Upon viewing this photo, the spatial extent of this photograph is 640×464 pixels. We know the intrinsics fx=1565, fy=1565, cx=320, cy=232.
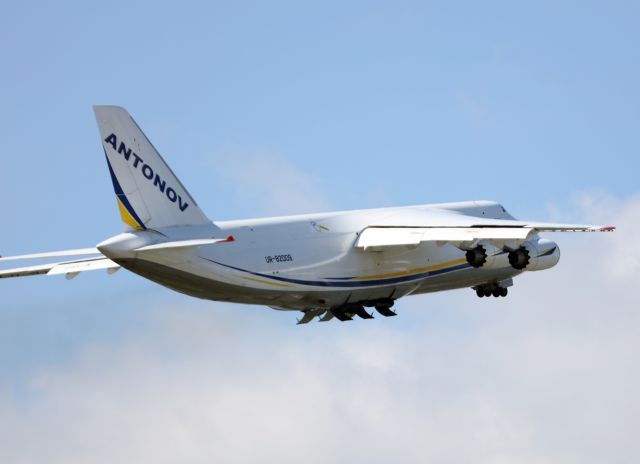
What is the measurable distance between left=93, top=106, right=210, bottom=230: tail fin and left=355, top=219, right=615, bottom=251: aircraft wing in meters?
4.16

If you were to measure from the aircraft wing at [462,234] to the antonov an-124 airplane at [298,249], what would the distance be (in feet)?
0.08

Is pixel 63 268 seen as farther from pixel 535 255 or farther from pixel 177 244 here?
pixel 535 255

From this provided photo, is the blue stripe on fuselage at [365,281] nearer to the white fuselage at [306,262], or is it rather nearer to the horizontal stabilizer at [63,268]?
the white fuselage at [306,262]

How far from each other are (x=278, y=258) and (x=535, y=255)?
5.23 m

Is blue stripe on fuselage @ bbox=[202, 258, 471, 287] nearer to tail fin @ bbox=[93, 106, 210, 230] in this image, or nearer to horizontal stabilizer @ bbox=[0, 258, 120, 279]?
tail fin @ bbox=[93, 106, 210, 230]

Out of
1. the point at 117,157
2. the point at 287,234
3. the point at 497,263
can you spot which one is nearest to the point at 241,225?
the point at 287,234

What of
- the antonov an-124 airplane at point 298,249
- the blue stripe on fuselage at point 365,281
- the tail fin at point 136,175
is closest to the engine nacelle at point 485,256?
the antonov an-124 airplane at point 298,249

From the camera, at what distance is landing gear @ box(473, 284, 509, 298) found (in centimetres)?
3275

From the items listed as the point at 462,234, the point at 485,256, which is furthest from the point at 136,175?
the point at 485,256

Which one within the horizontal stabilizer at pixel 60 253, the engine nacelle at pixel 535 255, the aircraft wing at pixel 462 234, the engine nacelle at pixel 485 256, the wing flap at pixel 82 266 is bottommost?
the engine nacelle at pixel 535 255

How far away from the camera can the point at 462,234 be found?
27.7 metres

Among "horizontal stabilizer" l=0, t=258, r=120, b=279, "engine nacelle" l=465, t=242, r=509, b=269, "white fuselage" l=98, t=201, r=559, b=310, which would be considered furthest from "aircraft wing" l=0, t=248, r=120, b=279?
"engine nacelle" l=465, t=242, r=509, b=269

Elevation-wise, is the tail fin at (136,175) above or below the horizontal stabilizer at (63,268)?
above

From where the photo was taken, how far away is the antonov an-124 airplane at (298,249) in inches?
1042
